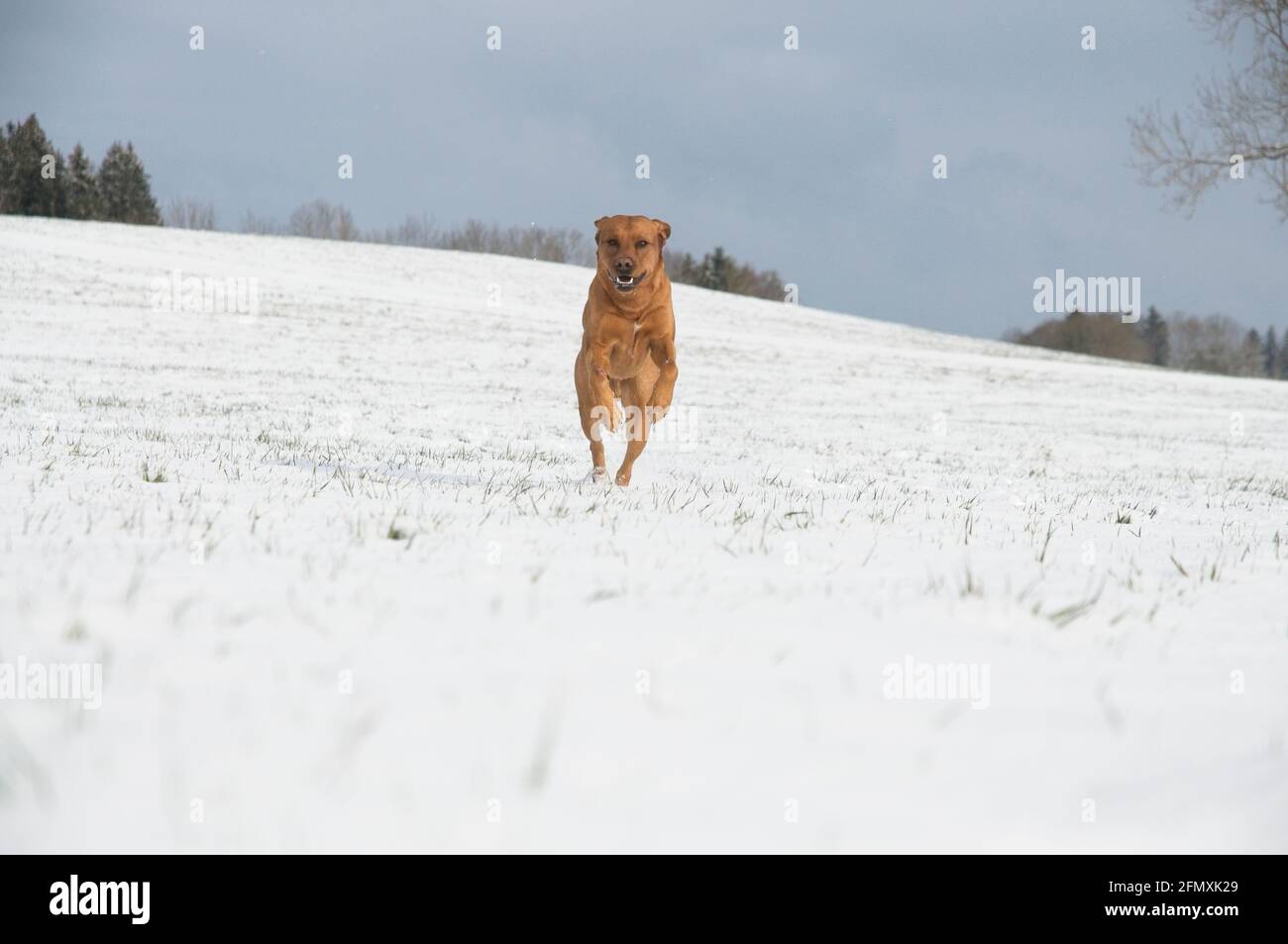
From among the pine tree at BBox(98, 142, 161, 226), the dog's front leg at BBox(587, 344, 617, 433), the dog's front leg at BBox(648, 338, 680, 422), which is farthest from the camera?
the pine tree at BBox(98, 142, 161, 226)

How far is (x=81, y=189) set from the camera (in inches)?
2596

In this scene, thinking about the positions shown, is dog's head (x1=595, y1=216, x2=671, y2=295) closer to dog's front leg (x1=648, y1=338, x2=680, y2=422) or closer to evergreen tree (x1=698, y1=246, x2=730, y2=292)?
dog's front leg (x1=648, y1=338, x2=680, y2=422)

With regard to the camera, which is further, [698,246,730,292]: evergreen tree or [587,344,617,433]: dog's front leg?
[698,246,730,292]: evergreen tree

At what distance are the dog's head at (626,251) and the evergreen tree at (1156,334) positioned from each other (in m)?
115

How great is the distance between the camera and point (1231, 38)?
2083 cm

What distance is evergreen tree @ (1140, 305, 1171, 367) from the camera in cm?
10456

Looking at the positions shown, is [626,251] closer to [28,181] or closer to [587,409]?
[587,409]

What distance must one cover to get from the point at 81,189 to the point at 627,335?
76767mm

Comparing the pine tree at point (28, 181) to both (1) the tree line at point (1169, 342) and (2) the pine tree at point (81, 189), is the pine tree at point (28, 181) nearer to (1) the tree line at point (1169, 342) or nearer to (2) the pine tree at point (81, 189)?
(2) the pine tree at point (81, 189)

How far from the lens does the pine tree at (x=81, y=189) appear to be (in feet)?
212

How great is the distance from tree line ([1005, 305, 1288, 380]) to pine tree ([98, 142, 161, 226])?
266 ft

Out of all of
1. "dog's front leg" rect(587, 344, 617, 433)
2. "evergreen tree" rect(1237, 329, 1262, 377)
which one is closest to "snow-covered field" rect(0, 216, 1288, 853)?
"dog's front leg" rect(587, 344, 617, 433)

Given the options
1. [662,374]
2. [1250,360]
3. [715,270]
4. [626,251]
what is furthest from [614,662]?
[1250,360]
